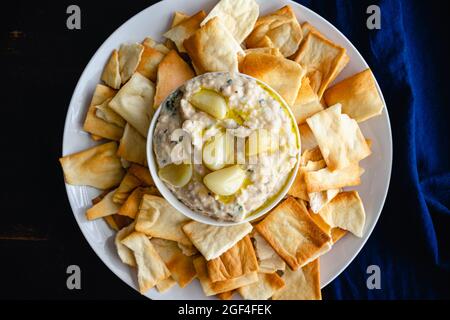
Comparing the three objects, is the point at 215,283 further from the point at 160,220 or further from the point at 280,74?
the point at 280,74

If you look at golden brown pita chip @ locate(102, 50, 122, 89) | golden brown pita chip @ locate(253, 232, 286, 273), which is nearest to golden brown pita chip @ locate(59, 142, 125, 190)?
golden brown pita chip @ locate(102, 50, 122, 89)

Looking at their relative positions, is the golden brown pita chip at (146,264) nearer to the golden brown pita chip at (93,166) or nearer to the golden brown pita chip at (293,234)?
the golden brown pita chip at (93,166)

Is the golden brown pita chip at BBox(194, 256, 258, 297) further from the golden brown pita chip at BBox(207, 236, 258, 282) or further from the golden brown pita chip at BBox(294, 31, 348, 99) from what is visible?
the golden brown pita chip at BBox(294, 31, 348, 99)

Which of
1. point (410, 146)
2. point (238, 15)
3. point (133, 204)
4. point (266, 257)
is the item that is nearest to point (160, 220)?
point (133, 204)

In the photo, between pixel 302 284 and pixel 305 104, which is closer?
pixel 305 104

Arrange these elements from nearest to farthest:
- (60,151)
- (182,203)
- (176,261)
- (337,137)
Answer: (182,203)
(337,137)
(176,261)
(60,151)

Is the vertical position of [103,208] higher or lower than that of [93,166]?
lower

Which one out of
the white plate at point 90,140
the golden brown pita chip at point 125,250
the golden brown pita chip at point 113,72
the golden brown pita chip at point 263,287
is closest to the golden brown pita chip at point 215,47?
the white plate at point 90,140
